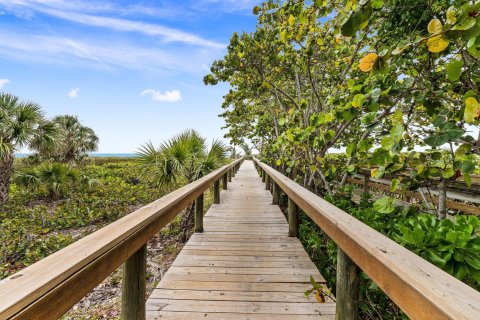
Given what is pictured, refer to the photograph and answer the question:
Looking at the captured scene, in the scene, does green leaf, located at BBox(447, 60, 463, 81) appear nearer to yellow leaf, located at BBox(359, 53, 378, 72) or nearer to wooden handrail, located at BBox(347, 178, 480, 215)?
yellow leaf, located at BBox(359, 53, 378, 72)

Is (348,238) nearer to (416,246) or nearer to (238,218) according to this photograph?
(416,246)

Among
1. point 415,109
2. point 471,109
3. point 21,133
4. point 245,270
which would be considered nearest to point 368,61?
point 471,109

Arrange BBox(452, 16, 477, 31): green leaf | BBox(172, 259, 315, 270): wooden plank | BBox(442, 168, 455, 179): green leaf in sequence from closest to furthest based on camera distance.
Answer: BBox(452, 16, 477, 31): green leaf < BBox(442, 168, 455, 179): green leaf < BBox(172, 259, 315, 270): wooden plank

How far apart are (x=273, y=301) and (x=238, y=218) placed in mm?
2715

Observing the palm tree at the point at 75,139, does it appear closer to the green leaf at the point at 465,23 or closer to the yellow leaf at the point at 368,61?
the yellow leaf at the point at 368,61

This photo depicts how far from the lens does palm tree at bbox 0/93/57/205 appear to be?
28.0 feet

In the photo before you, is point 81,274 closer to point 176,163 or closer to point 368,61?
point 368,61

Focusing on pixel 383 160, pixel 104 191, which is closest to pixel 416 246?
pixel 383 160

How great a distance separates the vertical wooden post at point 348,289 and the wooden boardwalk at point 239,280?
53cm

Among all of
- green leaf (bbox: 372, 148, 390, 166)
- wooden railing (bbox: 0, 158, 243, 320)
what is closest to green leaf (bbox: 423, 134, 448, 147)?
green leaf (bbox: 372, 148, 390, 166)

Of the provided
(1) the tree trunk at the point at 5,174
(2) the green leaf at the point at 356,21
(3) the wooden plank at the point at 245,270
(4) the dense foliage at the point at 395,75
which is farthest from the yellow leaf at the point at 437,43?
(1) the tree trunk at the point at 5,174

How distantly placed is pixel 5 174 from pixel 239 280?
394 inches

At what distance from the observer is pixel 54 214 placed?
312 inches

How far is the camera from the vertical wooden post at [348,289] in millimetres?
1523
